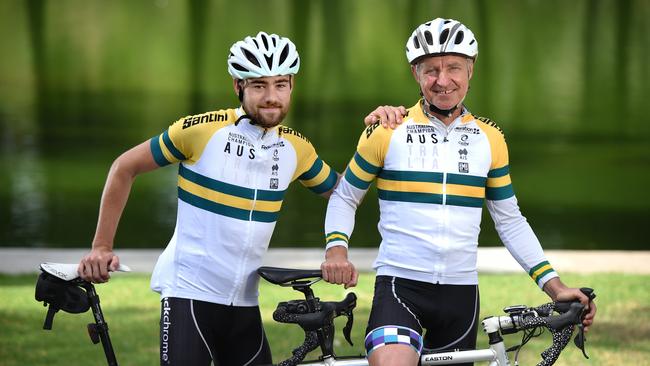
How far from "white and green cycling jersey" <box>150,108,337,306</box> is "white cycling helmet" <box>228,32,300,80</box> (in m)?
0.23

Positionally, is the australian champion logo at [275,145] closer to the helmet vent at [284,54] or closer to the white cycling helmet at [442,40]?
the helmet vent at [284,54]

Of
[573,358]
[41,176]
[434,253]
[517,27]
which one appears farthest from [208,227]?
[517,27]

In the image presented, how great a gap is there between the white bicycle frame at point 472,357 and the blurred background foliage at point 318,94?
8.05 m

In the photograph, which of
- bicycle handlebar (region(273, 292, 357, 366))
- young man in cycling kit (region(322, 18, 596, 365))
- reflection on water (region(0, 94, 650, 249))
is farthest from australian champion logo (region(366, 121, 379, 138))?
reflection on water (region(0, 94, 650, 249))

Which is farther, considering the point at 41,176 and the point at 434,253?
the point at 41,176

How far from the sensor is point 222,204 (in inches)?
227

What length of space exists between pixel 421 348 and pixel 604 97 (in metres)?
23.0

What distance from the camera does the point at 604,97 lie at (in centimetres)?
2783

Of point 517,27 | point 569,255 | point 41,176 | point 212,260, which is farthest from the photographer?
point 517,27

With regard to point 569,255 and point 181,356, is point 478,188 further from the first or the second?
point 569,255

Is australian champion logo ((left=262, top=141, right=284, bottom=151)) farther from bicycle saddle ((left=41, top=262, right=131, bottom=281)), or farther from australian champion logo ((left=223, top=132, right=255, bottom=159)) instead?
bicycle saddle ((left=41, top=262, right=131, bottom=281))

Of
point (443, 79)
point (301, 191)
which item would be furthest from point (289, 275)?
point (301, 191)

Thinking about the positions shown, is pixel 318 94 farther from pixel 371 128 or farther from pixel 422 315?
pixel 422 315

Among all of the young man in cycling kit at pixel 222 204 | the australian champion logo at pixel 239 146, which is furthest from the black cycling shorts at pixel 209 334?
the australian champion logo at pixel 239 146
